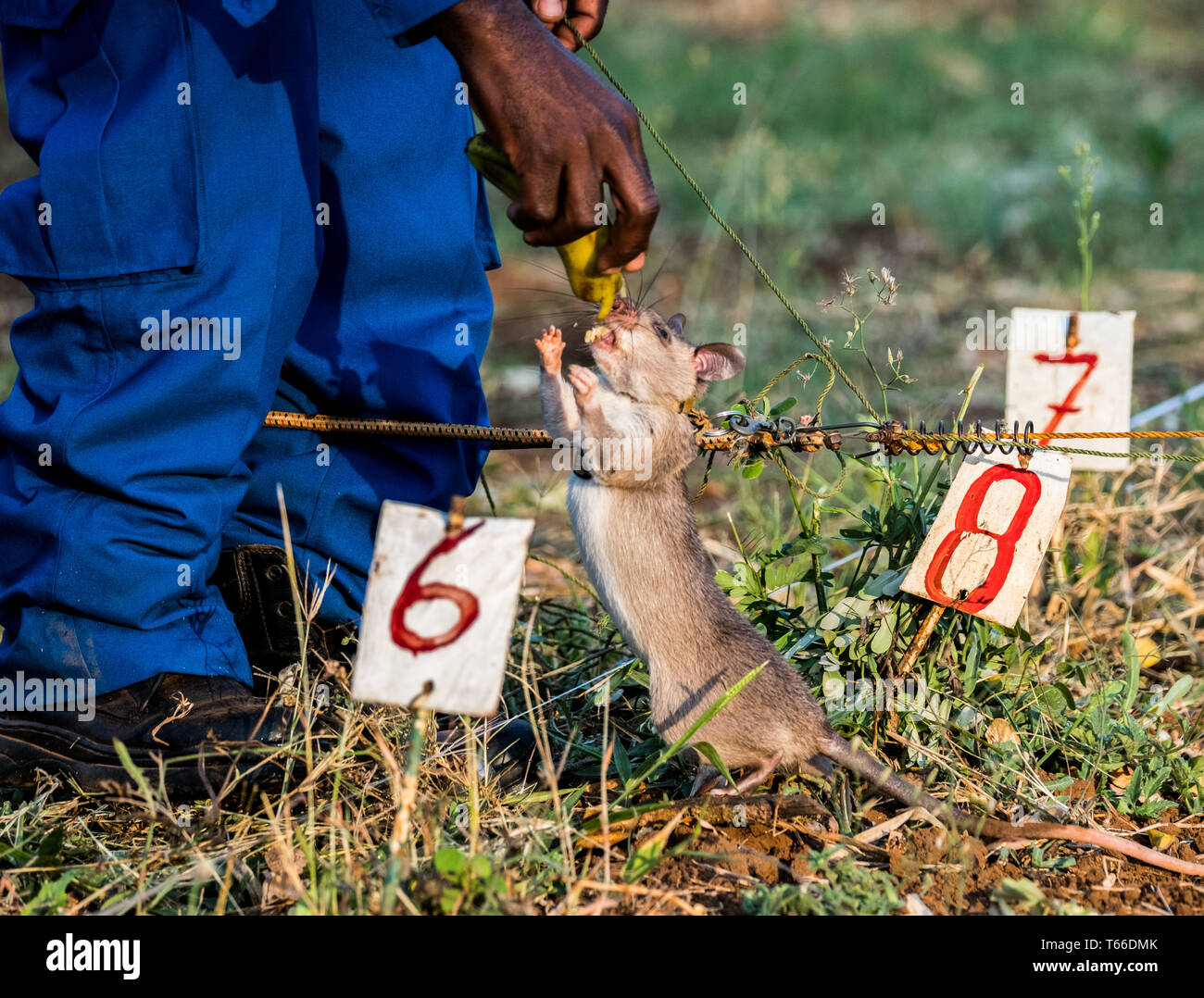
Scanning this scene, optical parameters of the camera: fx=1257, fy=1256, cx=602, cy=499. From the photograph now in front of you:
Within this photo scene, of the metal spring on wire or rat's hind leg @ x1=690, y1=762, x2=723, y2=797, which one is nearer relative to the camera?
rat's hind leg @ x1=690, y1=762, x2=723, y2=797

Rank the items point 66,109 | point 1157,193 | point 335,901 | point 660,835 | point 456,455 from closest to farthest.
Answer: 1. point 335,901
2. point 660,835
3. point 66,109
4. point 456,455
5. point 1157,193

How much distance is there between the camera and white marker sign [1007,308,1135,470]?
3043mm

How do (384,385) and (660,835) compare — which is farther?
(384,385)

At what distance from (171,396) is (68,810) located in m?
0.83

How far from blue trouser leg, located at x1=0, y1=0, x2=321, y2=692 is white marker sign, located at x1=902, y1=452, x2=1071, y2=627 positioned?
137 cm

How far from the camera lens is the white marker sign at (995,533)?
2479 millimetres

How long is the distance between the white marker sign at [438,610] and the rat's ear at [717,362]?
0.97m

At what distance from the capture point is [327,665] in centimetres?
232

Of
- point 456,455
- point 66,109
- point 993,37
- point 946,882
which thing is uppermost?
point 993,37
